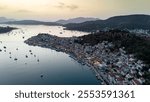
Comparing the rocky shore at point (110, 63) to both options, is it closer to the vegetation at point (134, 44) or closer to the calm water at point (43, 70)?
the vegetation at point (134, 44)

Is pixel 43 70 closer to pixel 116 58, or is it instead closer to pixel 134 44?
pixel 116 58

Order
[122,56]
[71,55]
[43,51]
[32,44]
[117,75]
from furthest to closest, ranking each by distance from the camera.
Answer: [32,44] → [43,51] → [71,55] → [122,56] → [117,75]

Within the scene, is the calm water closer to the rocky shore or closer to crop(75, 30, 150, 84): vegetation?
the rocky shore

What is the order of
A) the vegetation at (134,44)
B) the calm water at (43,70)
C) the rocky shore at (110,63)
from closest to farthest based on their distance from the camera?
1. the rocky shore at (110,63)
2. the calm water at (43,70)
3. the vegetation at (134,44)

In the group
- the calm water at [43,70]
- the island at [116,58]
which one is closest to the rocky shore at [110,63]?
the island at [116,58]

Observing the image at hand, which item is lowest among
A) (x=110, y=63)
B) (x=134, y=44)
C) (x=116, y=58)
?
(x=110, y=63)

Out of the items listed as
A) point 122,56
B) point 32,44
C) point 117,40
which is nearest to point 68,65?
point 122,56

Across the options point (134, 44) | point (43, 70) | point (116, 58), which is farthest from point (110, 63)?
point (43, 70)

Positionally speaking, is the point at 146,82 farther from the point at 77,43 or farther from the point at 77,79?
the point at 77,43
